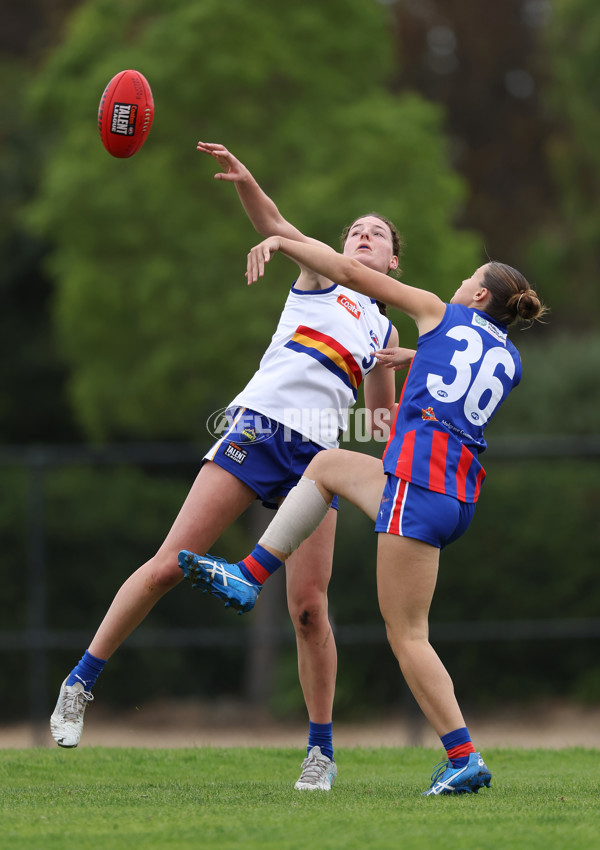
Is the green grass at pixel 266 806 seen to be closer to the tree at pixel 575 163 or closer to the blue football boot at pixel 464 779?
the blue football boot at pixel 464 779

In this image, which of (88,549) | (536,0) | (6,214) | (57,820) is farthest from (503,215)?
(57,820)

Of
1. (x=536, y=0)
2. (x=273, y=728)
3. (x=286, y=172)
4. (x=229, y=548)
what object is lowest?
(x=273, y=728)

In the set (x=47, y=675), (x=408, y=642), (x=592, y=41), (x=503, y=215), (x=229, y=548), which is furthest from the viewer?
(x=503, y=215)

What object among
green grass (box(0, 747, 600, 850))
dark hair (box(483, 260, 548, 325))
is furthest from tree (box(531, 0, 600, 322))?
dark hair (box(483, 260, 548, 325))

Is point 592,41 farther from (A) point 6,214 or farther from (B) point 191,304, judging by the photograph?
(A) point 6,214

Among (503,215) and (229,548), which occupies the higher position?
(503,215)

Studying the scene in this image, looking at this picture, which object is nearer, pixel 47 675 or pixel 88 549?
pixel 47 675

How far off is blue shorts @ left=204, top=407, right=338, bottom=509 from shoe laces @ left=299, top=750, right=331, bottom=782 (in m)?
1.10

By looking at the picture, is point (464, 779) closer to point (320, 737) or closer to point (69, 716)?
point (320, 737)

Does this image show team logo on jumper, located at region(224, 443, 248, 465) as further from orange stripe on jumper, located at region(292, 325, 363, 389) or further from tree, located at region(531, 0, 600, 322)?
tree, located at region(531, 0, 600, 322)

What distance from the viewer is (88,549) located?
10.7m

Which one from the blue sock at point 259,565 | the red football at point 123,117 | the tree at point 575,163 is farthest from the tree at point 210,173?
the blue sock at point 259,565

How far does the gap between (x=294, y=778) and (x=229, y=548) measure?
6.63 meters

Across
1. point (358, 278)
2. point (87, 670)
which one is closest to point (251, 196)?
point (358, 278)
